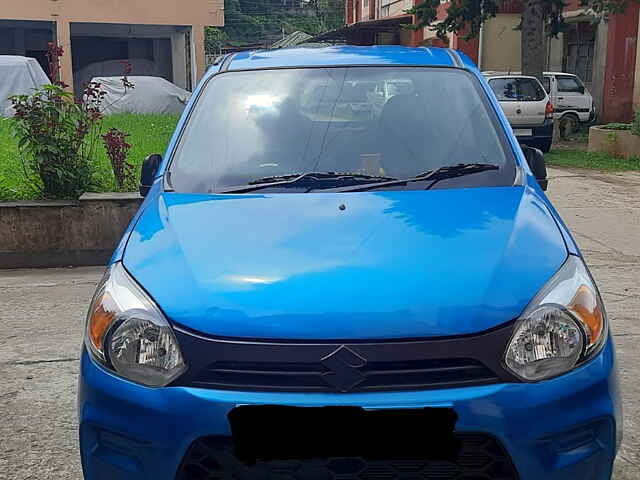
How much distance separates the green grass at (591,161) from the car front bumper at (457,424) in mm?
11732

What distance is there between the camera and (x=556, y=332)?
2.13 meters

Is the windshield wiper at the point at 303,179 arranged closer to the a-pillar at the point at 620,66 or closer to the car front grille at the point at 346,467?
the car front grille at the point at 346,467

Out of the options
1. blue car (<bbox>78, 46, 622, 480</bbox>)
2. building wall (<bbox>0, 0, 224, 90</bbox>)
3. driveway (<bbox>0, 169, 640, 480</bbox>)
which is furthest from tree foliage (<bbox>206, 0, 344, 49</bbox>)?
blue car (<bbox>78, 46, 622, 480</bbox>)

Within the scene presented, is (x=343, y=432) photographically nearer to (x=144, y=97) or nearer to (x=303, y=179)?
(x=303, y=179)

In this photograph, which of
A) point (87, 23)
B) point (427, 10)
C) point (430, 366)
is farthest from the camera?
point (87, 23)

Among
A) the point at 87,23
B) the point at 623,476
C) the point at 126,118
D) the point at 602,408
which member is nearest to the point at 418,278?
the point at 602,408

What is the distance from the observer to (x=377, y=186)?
295 centimetres

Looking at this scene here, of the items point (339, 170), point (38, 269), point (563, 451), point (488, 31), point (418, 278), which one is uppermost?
point (488, 31)

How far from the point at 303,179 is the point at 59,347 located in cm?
226

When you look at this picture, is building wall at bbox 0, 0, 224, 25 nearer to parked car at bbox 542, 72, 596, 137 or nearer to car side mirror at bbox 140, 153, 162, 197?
parked car at bbox 542, 72, 596, 137

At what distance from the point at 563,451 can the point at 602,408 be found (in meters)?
0.18

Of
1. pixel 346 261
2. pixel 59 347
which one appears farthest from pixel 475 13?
pixel 346 261

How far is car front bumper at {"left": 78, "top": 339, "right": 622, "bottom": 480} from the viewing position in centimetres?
199

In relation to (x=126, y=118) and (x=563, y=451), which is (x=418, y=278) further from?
(x=126, y=118)
